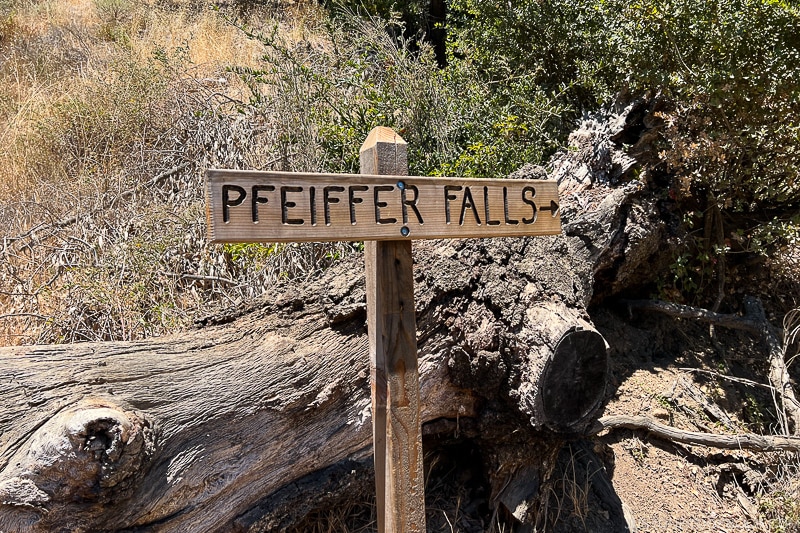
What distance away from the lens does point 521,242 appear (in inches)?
127

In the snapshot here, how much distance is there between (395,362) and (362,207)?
0.51m

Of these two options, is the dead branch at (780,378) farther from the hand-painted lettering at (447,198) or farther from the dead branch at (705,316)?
the hand-painted lettering at (447,198)

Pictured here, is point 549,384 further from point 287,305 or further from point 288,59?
point 288,59

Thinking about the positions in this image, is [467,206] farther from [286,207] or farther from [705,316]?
[705,316]

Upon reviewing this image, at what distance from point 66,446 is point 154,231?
2.65 metres

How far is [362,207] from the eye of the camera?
1.86 meters

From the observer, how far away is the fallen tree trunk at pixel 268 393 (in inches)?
85.6

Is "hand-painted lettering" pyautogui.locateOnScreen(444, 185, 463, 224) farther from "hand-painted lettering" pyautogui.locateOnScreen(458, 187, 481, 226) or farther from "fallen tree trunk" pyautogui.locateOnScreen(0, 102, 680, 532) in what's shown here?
"fallen tree trunk" pyautogui.locateOnScreen(0, 102, 680, 532)

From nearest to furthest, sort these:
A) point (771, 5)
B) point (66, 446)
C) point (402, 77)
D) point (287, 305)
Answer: point (66, 446) < point (287, 305) < point (771, 5) < point (402, 77)

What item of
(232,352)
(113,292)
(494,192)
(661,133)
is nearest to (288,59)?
(113,292)

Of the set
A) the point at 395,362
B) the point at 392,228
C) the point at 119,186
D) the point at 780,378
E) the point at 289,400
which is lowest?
the point at 780,378

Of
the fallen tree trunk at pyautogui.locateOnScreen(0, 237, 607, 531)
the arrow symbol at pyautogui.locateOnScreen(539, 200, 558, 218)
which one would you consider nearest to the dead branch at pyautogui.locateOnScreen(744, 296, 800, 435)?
the fallen tree trunk at pyautogui.locateOnScreen(0, 237, 607, 531)

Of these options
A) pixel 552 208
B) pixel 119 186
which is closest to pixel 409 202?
pixel 552 208

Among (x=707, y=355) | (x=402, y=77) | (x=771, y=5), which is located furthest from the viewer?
(x=402, y=77)
